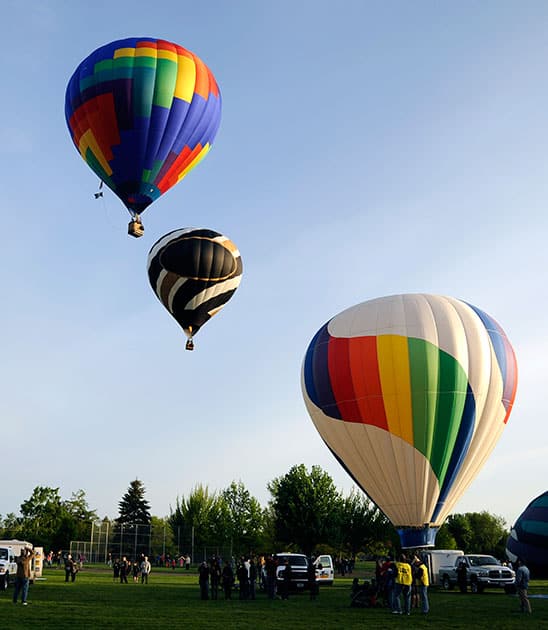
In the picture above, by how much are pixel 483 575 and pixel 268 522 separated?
48.8m

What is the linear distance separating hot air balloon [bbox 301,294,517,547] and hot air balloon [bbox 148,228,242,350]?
20.2 feet

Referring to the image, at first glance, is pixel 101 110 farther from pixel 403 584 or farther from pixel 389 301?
pixel 403 584

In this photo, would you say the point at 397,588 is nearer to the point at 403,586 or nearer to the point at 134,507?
the point at 403,586

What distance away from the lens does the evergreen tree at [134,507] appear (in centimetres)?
9417

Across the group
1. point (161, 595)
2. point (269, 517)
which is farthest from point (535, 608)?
point (269, 517)

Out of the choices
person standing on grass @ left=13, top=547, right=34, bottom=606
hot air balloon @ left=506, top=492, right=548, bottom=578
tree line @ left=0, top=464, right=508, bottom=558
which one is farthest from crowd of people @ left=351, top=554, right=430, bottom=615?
tree line @ left=0, top=464, right=508, bottom=558

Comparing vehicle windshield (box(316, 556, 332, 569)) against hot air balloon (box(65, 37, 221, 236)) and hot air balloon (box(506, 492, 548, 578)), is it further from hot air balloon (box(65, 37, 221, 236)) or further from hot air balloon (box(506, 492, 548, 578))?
hot air balloon (box(65, 37, 221, 236))

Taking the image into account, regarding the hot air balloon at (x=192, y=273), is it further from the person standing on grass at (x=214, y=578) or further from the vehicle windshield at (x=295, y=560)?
the person standing on grass at (x=214, y=578)

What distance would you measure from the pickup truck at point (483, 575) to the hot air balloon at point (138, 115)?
59.8 feet

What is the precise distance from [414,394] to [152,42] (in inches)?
686

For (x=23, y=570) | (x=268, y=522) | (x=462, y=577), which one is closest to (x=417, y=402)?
(x=462, y=577)

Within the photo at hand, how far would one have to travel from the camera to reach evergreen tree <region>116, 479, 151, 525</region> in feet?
309

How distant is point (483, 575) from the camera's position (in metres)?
29.1

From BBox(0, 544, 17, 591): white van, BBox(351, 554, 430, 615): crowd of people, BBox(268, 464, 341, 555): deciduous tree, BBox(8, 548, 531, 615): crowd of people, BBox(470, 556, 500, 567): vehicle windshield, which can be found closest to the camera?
→ BBox(351, 554, 430, 615): crowd of people
